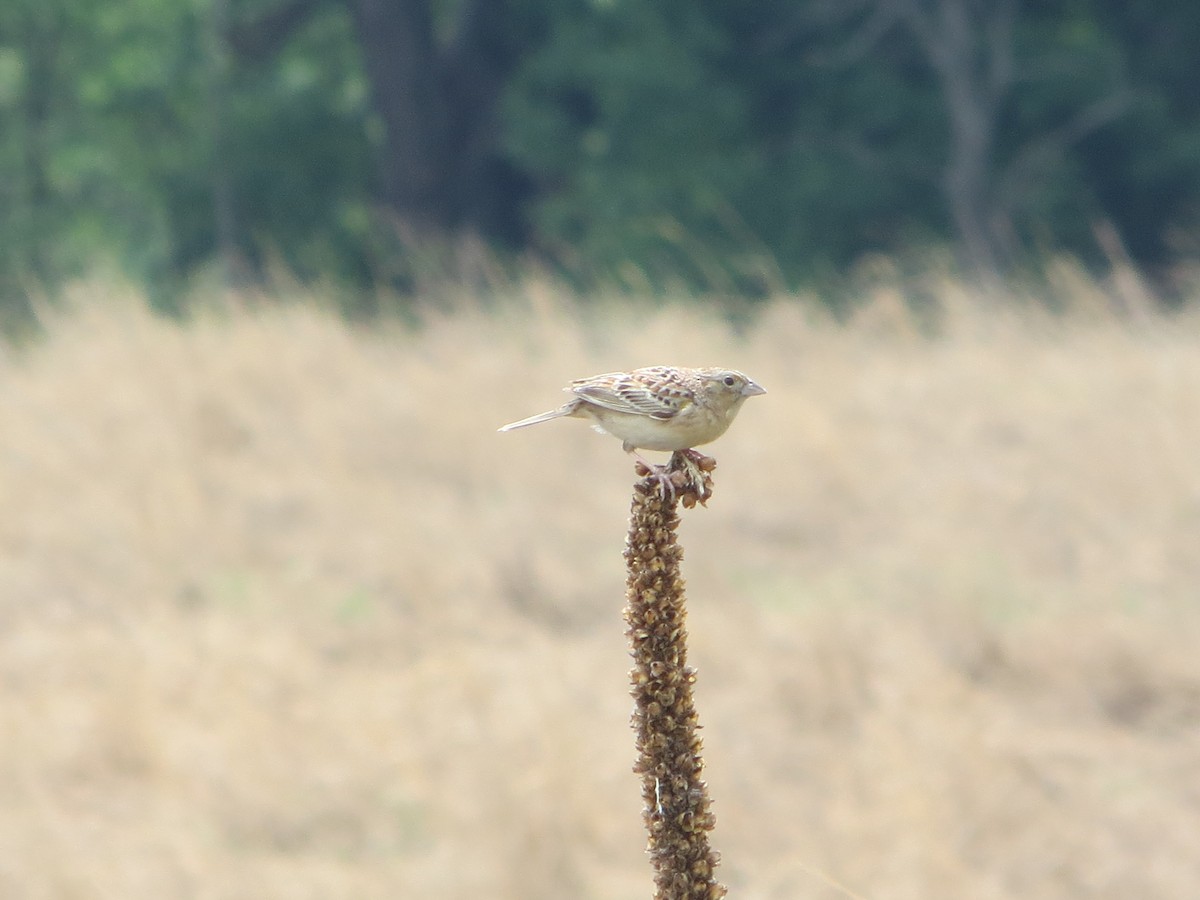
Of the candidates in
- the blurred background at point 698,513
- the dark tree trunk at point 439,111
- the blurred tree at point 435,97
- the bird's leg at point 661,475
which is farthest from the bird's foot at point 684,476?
the dark tree trunk at point 439,111

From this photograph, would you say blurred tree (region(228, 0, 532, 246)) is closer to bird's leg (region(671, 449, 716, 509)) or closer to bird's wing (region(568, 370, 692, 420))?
bird's wing (region(568, 370, 692, 420))

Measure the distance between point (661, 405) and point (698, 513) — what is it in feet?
19.5

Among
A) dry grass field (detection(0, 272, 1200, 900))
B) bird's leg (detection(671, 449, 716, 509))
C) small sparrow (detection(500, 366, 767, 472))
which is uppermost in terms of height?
small sparrow (detection(500, 366, 767, 472))

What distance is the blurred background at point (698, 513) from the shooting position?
4871mm

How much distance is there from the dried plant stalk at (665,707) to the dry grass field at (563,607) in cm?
160

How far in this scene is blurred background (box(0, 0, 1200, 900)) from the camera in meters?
4.87

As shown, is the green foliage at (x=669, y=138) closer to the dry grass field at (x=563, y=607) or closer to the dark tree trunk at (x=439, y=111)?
the dark tree trunk at (x=439, y=111)

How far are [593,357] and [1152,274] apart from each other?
30.0 ft

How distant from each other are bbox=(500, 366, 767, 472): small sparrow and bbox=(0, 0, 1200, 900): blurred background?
2.81m

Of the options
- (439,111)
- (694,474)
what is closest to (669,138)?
(439,111)

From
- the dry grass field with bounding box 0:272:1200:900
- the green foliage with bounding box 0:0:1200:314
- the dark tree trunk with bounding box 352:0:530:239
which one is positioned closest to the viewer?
the dry grass field with bounding box 0:272:1200:900

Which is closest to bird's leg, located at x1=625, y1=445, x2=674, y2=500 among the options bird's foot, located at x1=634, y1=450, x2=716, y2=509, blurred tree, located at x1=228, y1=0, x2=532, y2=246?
bird's foot, located at x1=634, y1=450, x2=716, y2=509

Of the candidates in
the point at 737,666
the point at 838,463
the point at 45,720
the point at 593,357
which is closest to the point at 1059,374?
the point at 838,463

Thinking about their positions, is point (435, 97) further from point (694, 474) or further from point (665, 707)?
point (665, 707)
